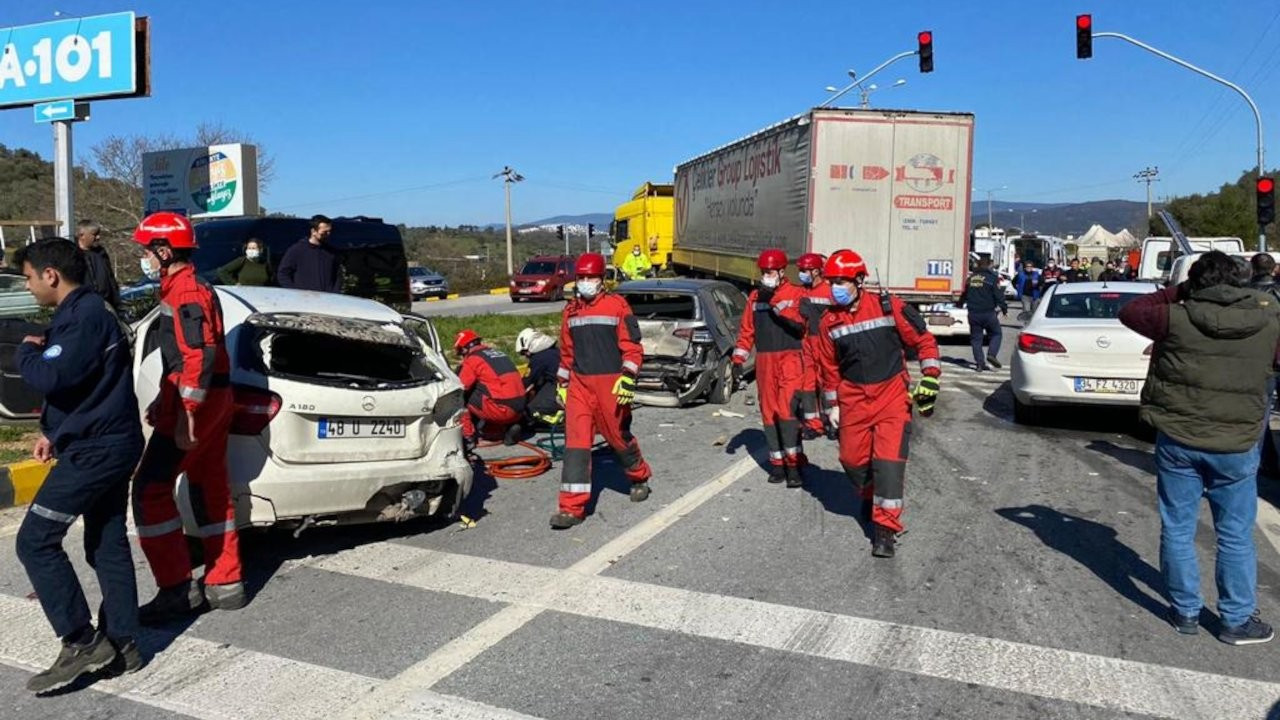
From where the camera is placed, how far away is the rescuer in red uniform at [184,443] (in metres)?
4.52

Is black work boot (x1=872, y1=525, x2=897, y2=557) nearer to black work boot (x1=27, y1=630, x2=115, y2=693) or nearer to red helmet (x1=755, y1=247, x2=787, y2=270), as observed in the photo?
red helmet (x1=755, y1=247, x2=787, y2=270)

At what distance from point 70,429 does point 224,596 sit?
4.23ft

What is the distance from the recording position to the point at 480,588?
514cm

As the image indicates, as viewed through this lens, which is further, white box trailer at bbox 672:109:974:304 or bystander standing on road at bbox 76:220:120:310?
white box trailer at bbox 672:109:974:304

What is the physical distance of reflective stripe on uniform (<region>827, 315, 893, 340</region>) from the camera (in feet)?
19.2

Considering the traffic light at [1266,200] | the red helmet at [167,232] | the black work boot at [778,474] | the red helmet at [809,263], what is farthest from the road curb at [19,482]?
the traffic light at [1266,200]

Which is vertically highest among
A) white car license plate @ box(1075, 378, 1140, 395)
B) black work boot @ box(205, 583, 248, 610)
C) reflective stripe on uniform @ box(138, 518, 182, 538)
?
white car license plate @ box(1075, 378, 1140, 395)

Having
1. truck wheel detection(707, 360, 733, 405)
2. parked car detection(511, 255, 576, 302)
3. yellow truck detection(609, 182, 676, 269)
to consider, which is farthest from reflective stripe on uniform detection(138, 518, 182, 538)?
parked car detection(511, 255, 576, 302)

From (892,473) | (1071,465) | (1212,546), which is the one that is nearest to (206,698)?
(892,473)

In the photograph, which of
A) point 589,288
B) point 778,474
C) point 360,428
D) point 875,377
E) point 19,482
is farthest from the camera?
point 778,474

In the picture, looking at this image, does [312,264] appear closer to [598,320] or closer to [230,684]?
[598,320]

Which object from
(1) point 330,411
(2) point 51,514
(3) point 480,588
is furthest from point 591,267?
(2) point 51,514

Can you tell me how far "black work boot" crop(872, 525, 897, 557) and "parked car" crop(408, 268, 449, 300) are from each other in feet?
105

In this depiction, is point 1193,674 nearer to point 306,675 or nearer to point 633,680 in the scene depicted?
point 633,680
